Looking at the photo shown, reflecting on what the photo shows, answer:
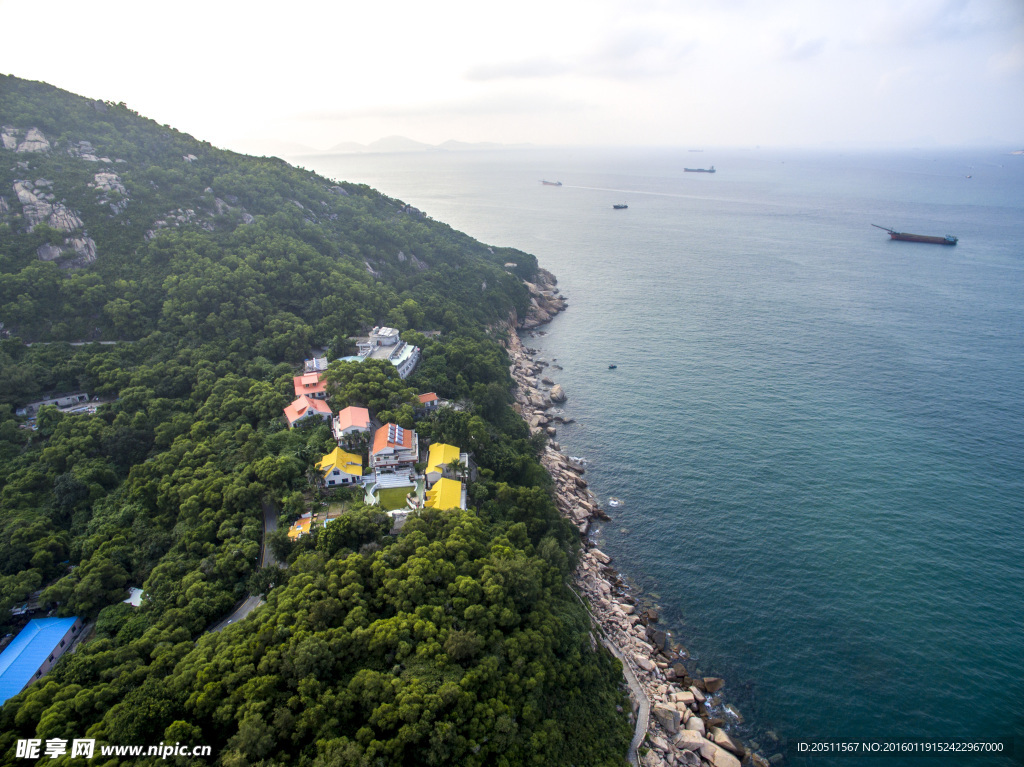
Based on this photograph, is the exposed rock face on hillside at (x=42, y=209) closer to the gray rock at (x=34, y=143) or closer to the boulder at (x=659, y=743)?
the gray rock at (x=34, y=143)

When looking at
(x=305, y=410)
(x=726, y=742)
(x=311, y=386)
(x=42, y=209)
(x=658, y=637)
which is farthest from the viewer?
(x=42, y=209)

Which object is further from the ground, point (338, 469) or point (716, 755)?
point (338, 469)

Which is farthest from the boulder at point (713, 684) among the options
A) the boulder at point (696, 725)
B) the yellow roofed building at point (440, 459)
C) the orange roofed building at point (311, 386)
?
the orange roofed building at point (311, 386)

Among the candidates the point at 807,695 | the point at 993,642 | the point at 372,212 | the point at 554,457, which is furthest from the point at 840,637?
the point at 372,212

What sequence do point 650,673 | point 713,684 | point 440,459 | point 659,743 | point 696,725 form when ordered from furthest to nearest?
point 440,459 → point 650,673 → point 713,684 → point 696,725 → point 659,743

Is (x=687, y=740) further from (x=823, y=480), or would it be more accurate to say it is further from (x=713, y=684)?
(x=823, y=480)

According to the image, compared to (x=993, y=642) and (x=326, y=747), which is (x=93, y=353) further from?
(x=993, y=642)

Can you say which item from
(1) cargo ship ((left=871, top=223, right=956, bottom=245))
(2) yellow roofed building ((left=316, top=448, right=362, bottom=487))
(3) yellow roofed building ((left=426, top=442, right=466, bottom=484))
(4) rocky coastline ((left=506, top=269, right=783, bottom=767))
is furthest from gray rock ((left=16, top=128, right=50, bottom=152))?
(1) cargo ship ((left=871, top=223, right=956, bottom=245))

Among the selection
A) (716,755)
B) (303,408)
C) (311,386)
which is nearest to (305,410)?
(303,408)
